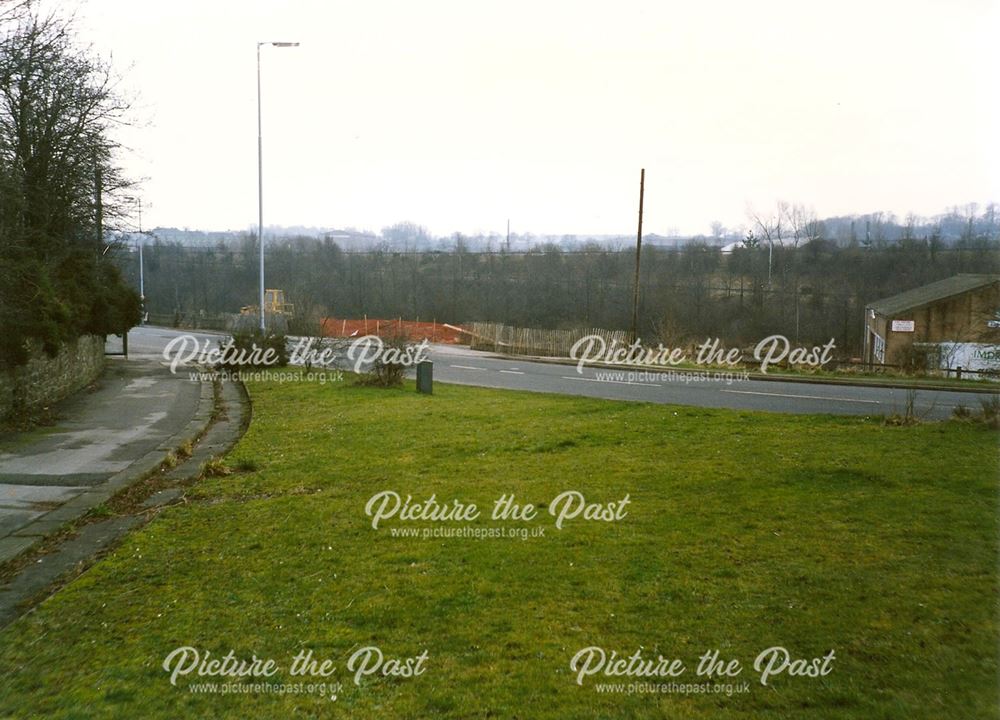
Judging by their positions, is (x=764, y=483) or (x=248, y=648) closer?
(x=248, y=648)

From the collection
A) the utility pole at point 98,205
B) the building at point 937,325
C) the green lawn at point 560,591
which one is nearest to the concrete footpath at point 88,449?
the green lawn at point 560,591

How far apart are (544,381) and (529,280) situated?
54.8m

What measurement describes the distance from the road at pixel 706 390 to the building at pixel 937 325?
9018 millimetres

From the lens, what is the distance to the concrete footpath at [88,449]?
9180 mm

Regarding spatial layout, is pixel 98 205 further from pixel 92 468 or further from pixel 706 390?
pixel 706 390

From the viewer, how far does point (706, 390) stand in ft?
67.9

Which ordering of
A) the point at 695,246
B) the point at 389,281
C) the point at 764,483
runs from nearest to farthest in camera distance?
the point at 764,483
the point at 695,246
the point at 389,281

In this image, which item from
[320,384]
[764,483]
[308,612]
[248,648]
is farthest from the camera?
[320,384]

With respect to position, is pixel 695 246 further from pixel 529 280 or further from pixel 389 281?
pixel 389 281

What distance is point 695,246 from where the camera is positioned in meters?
76.4

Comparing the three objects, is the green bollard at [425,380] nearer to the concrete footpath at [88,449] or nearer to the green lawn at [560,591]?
the concrete footpath at [88,449]

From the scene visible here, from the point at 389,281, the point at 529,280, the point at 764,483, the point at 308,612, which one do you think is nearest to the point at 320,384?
the point at 764,483

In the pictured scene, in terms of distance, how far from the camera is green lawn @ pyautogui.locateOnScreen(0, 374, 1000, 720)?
4.51m

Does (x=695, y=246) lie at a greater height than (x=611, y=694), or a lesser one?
greater
